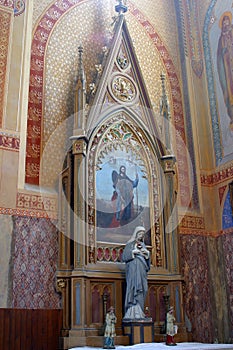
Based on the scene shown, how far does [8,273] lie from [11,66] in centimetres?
413

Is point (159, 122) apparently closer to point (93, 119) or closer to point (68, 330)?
point (93, 119)

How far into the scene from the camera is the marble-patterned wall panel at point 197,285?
32.5 ft

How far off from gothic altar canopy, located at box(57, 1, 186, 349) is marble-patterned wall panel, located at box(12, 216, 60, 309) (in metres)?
Answer: 0.20

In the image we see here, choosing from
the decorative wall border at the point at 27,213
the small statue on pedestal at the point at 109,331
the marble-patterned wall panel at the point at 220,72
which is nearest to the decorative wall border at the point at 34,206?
the decorative wall border at the point at 27,213

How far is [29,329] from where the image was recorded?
26.4ft

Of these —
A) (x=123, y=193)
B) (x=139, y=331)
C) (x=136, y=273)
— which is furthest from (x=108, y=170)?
(x=139, y=331)

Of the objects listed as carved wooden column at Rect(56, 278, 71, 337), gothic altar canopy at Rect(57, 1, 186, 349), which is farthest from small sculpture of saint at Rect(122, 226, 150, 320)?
carved wooden column at Rect(56, 278, 71, 337)

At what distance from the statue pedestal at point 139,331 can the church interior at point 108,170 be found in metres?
0.03

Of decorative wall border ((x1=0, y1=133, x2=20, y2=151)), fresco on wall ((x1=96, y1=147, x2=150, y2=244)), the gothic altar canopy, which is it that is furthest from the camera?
fresco on wall ((x1=96, y1=147, x2=150, y2=244))

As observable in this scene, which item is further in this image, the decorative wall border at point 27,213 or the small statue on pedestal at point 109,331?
the decorative wall border at point 27,213

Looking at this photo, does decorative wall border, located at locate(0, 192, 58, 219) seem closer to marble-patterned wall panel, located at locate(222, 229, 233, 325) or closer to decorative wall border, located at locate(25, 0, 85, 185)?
decorative wall border, located at locate(25, 0, 85, 185)

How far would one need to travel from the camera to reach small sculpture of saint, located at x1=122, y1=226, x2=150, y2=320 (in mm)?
8414

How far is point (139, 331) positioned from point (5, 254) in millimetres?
2718

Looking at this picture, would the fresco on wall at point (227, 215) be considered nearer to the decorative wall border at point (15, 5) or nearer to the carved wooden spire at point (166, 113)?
the carved wooden spire at point (166, 113)
